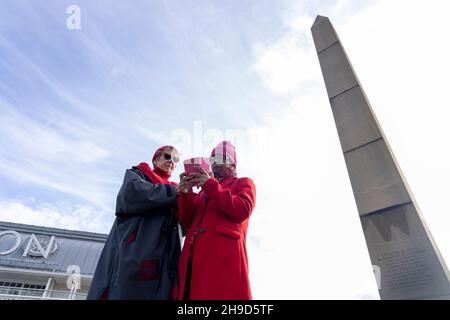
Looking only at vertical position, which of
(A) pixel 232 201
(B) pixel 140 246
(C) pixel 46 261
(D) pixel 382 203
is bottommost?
(B) pixel 140 246

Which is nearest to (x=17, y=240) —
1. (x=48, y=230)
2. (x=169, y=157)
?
(x=48, y=230)

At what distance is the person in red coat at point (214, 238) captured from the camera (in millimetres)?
1750

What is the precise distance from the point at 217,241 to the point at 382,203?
2.44 m

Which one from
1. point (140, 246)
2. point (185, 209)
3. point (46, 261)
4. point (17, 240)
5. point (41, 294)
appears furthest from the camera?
point (17, 240)

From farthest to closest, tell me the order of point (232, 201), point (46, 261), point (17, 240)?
point (17, 240)
point (46, 261)
point (232, 201)

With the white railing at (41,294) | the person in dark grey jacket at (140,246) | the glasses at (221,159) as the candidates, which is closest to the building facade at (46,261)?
the white railing at (41,294)

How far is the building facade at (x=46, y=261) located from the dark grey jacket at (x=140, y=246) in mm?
13569

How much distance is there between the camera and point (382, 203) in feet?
10.9

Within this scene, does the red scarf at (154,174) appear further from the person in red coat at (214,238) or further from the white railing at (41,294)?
the white railing at (41,294)

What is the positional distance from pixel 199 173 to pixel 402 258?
2.41m

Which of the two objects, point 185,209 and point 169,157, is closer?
point 185,209

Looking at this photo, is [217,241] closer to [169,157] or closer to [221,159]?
Answer: [221,159]
